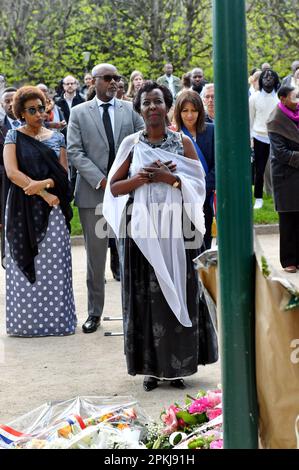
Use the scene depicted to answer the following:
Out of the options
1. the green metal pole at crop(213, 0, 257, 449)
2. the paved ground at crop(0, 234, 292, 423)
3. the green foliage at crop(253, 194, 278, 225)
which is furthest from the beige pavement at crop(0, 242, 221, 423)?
the green foliage at crop(253, 194, 278, 225)

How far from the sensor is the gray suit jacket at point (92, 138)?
8.58 meters

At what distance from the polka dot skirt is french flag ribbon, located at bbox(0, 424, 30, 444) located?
13.0ft

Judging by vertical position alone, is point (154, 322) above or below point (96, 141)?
below

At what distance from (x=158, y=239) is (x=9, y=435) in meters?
2.28

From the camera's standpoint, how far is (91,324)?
8.73m

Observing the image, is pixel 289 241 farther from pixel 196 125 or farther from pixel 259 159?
pixel 259 159

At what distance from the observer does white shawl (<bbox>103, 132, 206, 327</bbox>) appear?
21.4ft

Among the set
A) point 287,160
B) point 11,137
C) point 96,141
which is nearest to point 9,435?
point 11,137

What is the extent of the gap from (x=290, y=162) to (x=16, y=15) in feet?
72.9

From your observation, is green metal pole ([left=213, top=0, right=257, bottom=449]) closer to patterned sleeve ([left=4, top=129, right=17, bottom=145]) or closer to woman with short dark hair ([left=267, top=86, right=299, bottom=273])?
patterned sleeve ([left=4, top=129, right=17, bottom=145])

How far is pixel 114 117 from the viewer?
861 centimetres

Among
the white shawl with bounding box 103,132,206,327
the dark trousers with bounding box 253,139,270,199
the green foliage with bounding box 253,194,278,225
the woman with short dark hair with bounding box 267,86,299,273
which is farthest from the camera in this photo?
the dark trousers with bounding box 253,139,270,199

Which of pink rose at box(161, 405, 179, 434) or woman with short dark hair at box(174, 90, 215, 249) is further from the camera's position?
woman with short dark hair at box(174, 90, 215, 249)

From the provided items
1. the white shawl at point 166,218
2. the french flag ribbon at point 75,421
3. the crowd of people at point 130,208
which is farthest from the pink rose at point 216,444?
the white shawl at point 166,218
